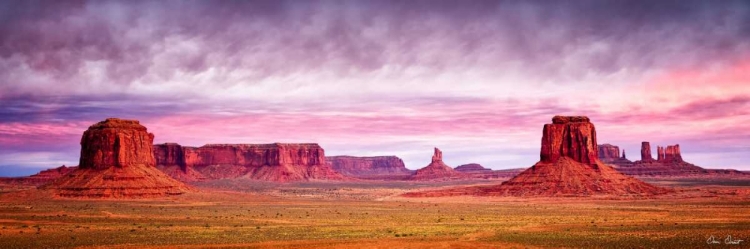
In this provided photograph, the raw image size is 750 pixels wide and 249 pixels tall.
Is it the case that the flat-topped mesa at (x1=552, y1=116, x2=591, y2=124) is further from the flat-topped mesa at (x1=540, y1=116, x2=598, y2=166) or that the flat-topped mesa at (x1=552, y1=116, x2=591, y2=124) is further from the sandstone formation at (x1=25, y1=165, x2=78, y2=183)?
the sandstone formation at (x1=25, y1=165, x2=78, y2=183)

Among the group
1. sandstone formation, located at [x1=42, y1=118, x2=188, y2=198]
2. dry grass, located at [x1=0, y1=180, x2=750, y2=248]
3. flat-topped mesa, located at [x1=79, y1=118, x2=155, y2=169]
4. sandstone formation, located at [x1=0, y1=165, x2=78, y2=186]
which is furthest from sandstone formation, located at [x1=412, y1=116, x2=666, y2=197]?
sandstone formation, located at [x1=0, y1=165, x2=78, y2=186]

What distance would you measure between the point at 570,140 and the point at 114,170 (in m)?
74.4

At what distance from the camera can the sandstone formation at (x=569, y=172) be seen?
317 feet

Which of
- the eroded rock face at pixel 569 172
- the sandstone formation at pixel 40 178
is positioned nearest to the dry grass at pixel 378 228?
the eroded rock face at pixel 569 172

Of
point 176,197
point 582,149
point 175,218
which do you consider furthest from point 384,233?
point 582,149

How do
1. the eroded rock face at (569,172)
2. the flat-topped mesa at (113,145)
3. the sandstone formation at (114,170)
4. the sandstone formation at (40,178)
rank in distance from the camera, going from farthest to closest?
the sandstone formation at (40,178), the flat-topped mesa at (113,145), the eroded rock face at (569,172), the sandstone formation at (114,170)

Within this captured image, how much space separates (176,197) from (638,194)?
231 ft

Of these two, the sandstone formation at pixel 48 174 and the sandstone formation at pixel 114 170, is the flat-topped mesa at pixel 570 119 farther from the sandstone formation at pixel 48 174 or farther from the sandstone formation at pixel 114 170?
the sandstone formation at pixel 48 174

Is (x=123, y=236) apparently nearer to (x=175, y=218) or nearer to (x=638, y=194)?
(x=175, y=218)

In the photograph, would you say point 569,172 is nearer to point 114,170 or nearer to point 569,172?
point 569,172

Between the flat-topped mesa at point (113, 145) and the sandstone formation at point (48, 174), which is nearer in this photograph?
the flat-topped mesa at point (113, 145)

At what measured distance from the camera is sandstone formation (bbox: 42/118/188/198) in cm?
9438

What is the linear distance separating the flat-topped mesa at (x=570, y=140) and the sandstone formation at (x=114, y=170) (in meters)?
61.6

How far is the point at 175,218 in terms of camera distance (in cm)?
5959
